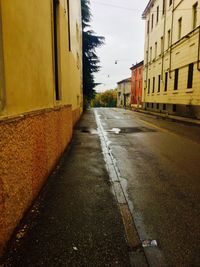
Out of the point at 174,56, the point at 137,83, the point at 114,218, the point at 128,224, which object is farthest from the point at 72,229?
the point at 137,83

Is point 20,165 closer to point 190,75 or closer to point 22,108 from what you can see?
point 22,108

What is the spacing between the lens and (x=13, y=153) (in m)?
2.72

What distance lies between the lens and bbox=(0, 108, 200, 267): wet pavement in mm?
2449

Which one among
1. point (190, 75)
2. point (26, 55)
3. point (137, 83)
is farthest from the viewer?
point (137, 83)

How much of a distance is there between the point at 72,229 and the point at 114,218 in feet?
1.93

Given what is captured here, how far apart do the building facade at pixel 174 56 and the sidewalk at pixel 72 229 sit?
48.1 feet

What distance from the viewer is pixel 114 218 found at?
3.22 metres

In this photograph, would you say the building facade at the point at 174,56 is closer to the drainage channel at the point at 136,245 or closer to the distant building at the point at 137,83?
the distant building at the point at 137,83

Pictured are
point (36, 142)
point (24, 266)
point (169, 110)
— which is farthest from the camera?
point (169, 110)

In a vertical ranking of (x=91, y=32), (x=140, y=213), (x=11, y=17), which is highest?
(x=91, y=32)

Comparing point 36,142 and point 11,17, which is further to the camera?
point 36,142

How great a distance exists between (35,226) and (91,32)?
28.2 meters

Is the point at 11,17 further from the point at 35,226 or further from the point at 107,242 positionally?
the point at 107,242

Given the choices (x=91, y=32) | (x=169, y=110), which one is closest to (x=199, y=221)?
(x=169, y=110)
